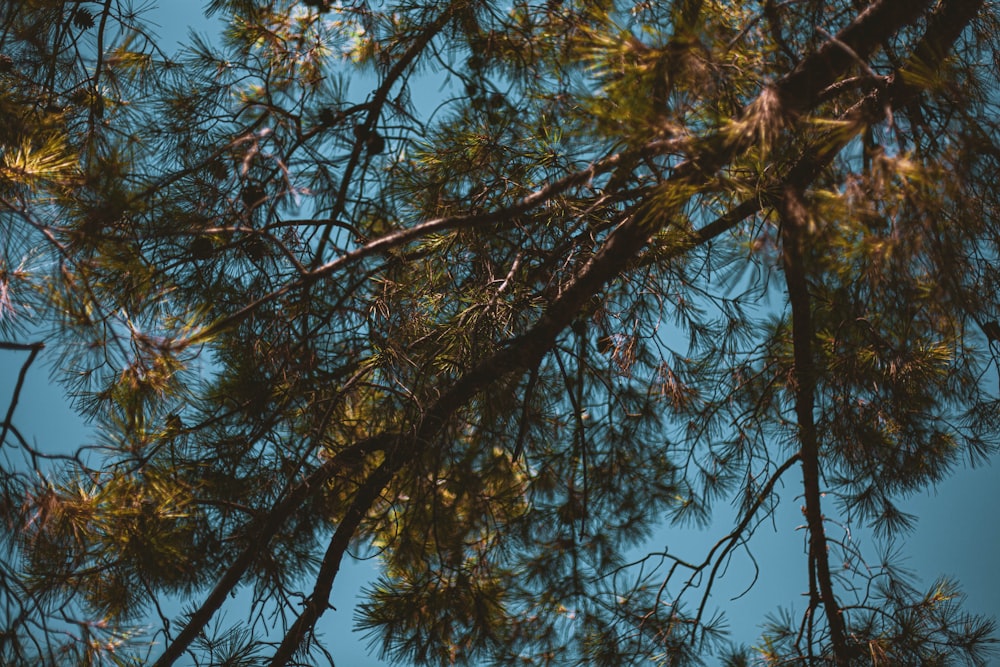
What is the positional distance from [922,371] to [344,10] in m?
1.12

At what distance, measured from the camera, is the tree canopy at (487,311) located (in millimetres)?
917

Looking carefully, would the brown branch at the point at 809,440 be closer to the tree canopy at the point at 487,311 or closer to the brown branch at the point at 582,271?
the tree canopy at the point at 487,311

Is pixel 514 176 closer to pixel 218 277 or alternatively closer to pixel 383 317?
pixel 383 317

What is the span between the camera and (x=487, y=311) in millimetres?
1197

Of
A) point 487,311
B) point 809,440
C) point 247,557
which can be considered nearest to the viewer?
point 247,557

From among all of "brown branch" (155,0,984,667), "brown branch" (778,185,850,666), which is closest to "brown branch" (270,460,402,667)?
"brown branch" (155,0,984,667)

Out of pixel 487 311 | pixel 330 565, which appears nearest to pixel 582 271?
pixel 487 311

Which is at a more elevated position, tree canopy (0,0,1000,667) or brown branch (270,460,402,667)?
tree canopy (0,0,1000,667)

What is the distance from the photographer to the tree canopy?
0.92m

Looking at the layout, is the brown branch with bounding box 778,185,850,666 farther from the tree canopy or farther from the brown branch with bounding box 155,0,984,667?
the brown branch with bounding box 155,0,984,667

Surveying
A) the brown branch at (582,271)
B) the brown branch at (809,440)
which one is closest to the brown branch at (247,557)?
the brown branch at (582,271)

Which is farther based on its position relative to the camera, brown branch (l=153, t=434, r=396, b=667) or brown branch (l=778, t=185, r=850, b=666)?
brown branch (l=778, t=185, r=850, b=666)

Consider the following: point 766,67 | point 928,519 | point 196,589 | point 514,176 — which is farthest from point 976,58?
point 928,519

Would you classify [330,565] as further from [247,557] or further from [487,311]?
[487,311]
